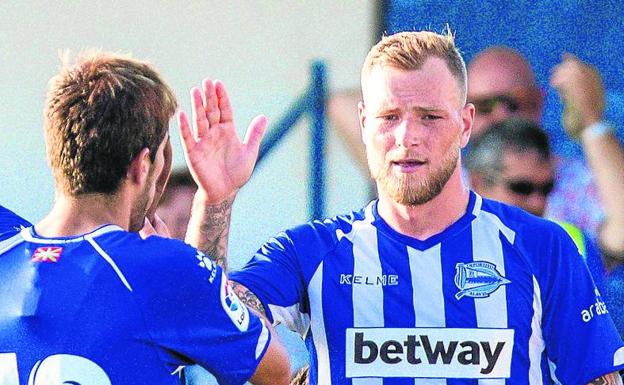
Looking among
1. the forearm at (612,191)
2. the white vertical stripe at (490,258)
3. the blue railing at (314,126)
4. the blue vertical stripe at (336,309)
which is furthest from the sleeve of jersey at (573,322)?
the blue railing at (314,126)

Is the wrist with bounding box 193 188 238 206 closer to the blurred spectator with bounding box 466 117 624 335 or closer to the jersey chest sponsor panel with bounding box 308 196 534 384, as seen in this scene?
the jersey chest sponsor panel with bounding box 308 196 534 384

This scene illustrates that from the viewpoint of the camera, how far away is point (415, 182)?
3.18 meters

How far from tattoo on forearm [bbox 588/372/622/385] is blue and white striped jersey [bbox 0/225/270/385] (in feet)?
3.48

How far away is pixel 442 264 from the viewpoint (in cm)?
320

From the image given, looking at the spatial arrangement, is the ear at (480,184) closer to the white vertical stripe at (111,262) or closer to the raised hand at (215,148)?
the raised hand at (215,148)

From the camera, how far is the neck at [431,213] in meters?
3.25

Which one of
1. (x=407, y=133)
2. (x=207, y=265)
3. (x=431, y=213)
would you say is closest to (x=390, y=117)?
(x=407, y=133)

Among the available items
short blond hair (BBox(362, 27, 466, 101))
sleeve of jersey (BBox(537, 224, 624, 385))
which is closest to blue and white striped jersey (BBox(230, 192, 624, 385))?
sleeve of jersey (BBox(537, 224, 624, 385))

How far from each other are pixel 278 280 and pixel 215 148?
0.40m

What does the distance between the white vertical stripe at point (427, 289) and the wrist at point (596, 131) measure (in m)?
2.29

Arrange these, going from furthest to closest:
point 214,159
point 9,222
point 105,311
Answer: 1. point 214,159
2. point 9,222
3. point 105,311

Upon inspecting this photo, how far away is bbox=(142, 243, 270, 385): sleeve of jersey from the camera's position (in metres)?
2.42

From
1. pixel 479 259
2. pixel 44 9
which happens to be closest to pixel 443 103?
pixel 479 259

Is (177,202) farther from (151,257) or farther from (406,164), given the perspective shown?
(151,257)
